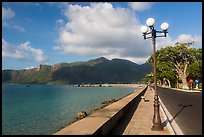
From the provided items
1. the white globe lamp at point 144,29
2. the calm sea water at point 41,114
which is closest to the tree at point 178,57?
the calm sea water at point 41,114

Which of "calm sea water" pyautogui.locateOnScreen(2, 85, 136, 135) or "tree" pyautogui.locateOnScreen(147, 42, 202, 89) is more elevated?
"tree" pyautogui.locateOnScreen(147, 42, 202, 89)

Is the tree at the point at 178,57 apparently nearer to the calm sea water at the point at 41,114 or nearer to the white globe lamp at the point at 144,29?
the calm sea water at the point at 41,114

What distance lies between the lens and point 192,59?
62.8 metres

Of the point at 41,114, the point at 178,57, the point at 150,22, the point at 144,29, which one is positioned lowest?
the point at 41,114

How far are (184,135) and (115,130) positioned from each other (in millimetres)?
2545

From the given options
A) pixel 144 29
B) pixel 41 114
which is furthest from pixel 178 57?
pixel 144 29

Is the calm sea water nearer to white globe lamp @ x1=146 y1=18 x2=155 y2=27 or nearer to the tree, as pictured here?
white globe lamp @ x1=146 y1=18 x2=155 y2=27

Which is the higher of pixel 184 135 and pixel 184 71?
pixel 184 71

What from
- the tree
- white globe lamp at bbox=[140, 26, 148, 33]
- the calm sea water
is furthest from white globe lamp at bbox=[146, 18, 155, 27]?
the tree

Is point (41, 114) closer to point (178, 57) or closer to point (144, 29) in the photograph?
point (144, 29)

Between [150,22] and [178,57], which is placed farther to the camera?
[178,57]

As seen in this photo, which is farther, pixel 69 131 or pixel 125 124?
pixel 125 124

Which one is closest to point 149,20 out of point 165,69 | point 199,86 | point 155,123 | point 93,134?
point 155,123

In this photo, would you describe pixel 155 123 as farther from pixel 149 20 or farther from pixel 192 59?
pixel 192 59
